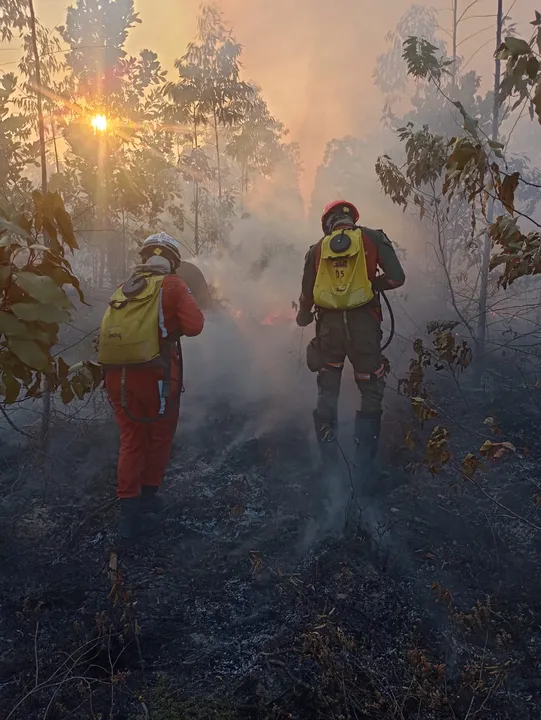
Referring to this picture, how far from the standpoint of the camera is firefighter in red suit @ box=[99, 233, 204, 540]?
3.42 metres

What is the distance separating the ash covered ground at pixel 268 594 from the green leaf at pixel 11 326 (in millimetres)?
1739

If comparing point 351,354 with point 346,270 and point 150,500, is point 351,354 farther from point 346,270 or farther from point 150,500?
point 150,500

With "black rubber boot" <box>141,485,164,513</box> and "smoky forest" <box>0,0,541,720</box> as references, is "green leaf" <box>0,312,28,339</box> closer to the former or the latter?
"smoky forest" <box>0,0,541,720</box>

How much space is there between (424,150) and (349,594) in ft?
13.0

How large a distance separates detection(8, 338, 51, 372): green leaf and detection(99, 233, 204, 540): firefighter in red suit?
7.44 feet

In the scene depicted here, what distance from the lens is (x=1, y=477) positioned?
4105mm

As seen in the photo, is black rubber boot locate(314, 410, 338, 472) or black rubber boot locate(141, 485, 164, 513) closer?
black rubber boot locate(141, 485, 164, 513)

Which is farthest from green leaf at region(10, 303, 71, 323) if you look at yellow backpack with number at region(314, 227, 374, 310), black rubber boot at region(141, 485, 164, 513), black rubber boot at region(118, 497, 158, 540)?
yellow backpack with number at region(314, 227, 374, 310)

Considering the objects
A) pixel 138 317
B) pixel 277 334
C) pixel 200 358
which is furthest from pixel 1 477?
pixel 277 334

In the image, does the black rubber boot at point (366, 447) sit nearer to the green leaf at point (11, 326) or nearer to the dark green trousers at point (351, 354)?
the dark green trousers at point (351, 354)

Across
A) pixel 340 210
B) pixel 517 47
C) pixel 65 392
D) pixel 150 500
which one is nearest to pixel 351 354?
pixel 340 210

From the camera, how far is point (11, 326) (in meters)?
1.14

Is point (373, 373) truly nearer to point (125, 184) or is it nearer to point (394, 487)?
point (394, 487)

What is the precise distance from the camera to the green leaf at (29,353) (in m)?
1.12
